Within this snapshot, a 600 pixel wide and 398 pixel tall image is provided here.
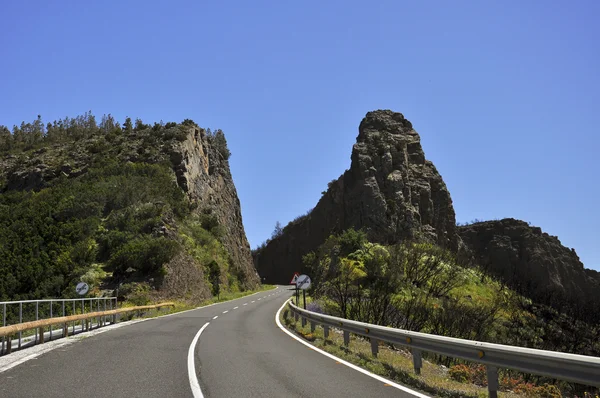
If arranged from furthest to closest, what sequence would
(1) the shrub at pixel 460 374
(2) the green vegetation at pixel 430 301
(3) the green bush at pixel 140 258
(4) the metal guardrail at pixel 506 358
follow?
(3) the green bush at pixel 140 258 < (2) the green vegetation at pixel 430 301 < (1) the shrub at pixel 460 374 < (4) the metal guardrail at pixel 506 358

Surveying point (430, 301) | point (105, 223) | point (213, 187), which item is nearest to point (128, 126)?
point (213, 187)

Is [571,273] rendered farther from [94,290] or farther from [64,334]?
[64,334]

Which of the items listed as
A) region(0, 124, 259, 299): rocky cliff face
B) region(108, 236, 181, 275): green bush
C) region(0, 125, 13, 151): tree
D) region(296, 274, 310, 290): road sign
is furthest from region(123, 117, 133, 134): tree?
region(296, 274, 310, 290): road sign

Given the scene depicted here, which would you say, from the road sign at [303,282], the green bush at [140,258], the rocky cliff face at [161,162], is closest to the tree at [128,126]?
the rocky cliff face at [161,162]

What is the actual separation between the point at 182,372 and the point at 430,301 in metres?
22.0

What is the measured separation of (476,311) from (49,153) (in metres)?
70.5

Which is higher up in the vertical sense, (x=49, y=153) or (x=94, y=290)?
(x=49, y=153)

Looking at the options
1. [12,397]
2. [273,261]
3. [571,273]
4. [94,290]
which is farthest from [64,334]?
[273,261]

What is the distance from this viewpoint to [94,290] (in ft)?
120

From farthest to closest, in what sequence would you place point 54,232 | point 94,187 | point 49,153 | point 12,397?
point 49,153 < point 94,187 < point 54,232 < point 12,397

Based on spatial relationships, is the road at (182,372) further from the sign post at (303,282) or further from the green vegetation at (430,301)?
the sign post at (303,282)

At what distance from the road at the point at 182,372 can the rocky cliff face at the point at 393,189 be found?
177ft

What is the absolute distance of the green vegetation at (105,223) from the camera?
125 feet

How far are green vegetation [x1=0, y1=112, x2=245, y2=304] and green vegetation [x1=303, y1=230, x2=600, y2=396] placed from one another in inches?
571
